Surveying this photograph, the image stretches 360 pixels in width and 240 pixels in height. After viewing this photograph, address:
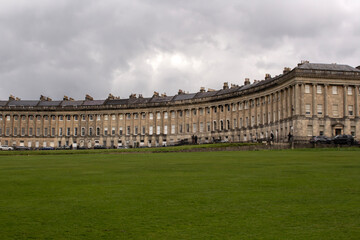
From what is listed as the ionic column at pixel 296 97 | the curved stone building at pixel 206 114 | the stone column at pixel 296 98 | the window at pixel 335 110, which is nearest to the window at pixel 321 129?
the curved stone building at pixel 206 114

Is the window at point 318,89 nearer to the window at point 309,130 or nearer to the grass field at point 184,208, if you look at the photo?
the window at point 309,130

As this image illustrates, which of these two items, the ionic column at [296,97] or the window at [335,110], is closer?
the ionic column at [296,97]

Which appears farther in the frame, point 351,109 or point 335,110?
point 351,109

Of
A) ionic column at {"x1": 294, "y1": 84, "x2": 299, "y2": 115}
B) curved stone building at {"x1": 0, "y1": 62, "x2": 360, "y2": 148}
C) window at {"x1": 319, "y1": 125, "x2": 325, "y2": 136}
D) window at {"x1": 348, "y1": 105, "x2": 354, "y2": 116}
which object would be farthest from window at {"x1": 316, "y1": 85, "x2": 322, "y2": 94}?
window at {"x1": 319, "y1": 125, "x2": 325, "y2": 136}

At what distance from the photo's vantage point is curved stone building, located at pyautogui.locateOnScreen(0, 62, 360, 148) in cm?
7294

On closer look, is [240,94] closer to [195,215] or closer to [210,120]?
[210,120]

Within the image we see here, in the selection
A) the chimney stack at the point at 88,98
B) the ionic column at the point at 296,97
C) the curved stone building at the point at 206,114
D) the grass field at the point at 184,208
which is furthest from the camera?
the chimney stack at the point at 88,98

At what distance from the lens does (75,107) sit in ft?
394

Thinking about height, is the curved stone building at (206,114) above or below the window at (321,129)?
above

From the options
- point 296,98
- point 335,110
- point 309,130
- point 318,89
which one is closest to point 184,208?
point 309,130

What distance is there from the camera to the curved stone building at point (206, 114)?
239 feet

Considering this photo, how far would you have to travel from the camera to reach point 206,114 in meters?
104

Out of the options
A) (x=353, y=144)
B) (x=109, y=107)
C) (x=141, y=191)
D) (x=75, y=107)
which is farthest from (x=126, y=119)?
(x=141, y=191)

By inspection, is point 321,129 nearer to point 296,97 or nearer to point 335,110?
point 335,110
